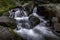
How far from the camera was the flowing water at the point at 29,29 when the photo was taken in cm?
820

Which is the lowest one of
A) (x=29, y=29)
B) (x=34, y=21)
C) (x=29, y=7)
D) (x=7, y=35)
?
(x=29, y=29)

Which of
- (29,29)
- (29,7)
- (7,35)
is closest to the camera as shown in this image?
(7,35)

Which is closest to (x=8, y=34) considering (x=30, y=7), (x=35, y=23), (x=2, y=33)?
(x=2, y=33)

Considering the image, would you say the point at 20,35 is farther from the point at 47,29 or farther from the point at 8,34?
the point at 47,29

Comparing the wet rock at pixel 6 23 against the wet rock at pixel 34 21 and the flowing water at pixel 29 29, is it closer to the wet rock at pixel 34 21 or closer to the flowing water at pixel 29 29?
the flowing water at pixel 29 29

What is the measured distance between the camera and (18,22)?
9625mm

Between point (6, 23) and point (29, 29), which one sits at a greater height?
point (6, 23)

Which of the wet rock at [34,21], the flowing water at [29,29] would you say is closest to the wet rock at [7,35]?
the flowing water at [29,29]

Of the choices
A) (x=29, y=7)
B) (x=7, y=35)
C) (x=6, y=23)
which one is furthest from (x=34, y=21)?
(x=7, y=35)

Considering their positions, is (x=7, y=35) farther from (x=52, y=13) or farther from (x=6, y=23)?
(x=52, y=13)

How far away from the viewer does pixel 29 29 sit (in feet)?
29.7

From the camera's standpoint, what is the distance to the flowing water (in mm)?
8203

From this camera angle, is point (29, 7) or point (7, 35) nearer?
point (7, 35)

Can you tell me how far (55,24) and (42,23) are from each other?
4.67 feet
